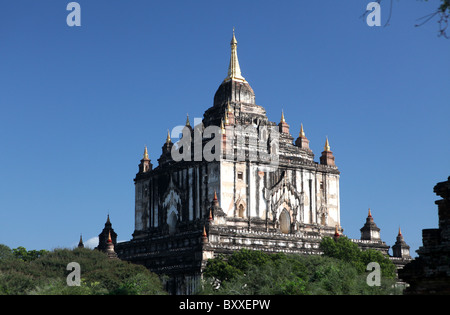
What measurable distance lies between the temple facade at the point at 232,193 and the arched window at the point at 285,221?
89mm

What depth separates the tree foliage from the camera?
49500 mm

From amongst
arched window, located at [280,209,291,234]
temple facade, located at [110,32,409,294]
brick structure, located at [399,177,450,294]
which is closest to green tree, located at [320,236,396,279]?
temple facade, located at [110,32,409,294]

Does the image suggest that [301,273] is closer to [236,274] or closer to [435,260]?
[236,274]

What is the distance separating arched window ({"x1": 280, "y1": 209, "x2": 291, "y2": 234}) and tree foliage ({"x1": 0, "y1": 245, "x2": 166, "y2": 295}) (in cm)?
1656

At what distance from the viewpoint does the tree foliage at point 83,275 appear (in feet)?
162

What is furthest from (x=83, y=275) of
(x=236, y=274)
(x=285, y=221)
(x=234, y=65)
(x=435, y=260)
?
(x=435, y=260)

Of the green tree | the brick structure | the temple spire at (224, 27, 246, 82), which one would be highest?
the temple spire at (224, 27, 246, 82)

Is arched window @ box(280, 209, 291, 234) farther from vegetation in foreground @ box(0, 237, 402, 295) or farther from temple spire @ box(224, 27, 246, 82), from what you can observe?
temple spire @ box(224, 27, 246, 82)

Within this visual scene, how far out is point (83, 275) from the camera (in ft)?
191

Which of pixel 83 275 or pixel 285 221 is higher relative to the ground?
pixel 285 221

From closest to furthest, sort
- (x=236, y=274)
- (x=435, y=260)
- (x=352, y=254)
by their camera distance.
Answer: (x=435, y=260), (x=236, y=274), (x=352, y=254)

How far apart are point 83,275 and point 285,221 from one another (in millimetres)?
22362
